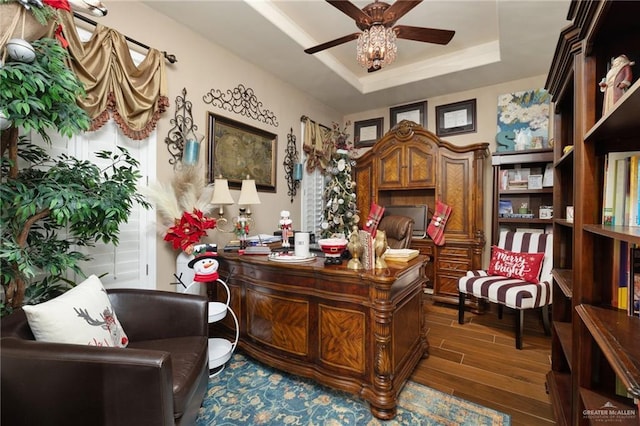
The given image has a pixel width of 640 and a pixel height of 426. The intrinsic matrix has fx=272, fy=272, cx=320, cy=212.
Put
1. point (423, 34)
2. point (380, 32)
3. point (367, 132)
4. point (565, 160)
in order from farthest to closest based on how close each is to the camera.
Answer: point (367, 132)
point (423, 34)
point (380, 32)
point (565, 160)

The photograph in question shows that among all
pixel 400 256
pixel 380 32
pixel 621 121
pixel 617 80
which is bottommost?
pixel 400 256

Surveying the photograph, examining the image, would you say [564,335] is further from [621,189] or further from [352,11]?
[352,11]

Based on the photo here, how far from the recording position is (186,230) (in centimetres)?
220

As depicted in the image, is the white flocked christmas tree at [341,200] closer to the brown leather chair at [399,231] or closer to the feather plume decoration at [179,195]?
the brown leather chair at [399,231]

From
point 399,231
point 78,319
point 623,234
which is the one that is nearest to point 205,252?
point 78,319

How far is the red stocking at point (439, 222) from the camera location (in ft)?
11.6

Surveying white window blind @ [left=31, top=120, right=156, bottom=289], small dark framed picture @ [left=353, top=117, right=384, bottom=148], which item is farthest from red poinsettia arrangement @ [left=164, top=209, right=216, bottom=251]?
small dark framed picture @ [left=353, top=117, right=384, bottom=148]

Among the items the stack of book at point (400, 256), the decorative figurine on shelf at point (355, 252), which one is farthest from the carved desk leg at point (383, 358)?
the stack of book at point (400, 256)

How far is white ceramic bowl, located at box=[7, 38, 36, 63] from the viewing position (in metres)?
1.08

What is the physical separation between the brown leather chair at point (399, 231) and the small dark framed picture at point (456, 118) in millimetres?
1705

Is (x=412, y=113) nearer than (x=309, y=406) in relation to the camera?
No

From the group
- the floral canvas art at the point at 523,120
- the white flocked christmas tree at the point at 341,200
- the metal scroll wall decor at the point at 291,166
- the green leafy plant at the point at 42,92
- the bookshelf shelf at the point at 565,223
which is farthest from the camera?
the white flocked christmas tree at the point at 341,200

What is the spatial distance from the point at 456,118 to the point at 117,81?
4053 mm

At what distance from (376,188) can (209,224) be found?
8.48ft
